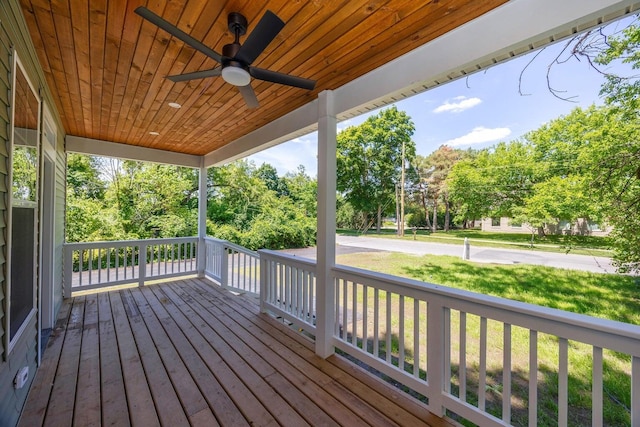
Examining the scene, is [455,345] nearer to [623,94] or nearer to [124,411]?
[124,411]

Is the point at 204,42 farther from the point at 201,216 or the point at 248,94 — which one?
the point at 201,216

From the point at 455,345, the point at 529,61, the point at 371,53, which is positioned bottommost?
the point at 455,345

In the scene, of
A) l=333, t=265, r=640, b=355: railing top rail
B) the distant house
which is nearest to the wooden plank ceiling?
l=333, t=265, r=640, b=355: railing top rail

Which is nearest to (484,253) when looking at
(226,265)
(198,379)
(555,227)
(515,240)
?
(515,240)

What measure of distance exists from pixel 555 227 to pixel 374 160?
6715 millimetres

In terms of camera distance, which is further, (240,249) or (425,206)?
(425,206)

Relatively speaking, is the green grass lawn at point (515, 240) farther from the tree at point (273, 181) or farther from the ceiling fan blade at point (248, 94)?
the ceiling fan blade at point (248, 94)

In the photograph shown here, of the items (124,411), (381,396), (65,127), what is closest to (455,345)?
(381,396)

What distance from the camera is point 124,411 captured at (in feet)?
5.81

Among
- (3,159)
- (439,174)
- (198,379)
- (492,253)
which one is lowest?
(198,379)

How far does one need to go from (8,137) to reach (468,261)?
878 centimetres

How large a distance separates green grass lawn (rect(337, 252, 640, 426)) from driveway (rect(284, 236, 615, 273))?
13.1 inches

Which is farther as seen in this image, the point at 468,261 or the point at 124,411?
the point at 468,261

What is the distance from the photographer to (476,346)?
3.34 metres
